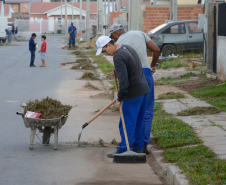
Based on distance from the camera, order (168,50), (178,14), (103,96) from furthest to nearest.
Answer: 1. (178,14)
2. (168,50)
3. (103,96)

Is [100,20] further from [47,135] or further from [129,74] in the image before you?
[129,74]

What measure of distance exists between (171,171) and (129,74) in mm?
1386

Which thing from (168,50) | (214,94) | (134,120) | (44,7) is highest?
(44,7)

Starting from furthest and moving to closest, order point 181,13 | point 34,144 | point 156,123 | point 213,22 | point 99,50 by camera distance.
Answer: point 181,13 < point 213,22 < point 156,123 < point 34,144 < point 99,50

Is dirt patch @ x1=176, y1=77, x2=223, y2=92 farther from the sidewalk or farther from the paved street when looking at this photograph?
the paved street

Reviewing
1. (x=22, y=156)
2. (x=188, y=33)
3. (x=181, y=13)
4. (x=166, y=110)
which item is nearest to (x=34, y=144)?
(x=22, y=156)

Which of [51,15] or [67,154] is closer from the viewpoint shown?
[67,154]

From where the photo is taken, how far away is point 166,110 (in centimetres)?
867

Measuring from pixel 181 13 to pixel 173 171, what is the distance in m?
20.2

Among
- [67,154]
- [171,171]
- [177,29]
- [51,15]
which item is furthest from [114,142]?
[51,15]

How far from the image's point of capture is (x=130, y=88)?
5375 mm

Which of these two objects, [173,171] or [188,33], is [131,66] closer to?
[173,171]

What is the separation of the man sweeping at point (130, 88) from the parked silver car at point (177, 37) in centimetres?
1393

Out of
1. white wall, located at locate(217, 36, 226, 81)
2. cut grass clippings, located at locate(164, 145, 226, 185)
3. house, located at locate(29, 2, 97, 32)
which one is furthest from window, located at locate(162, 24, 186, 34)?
house, located at locate(29, 2, 97, 32)
